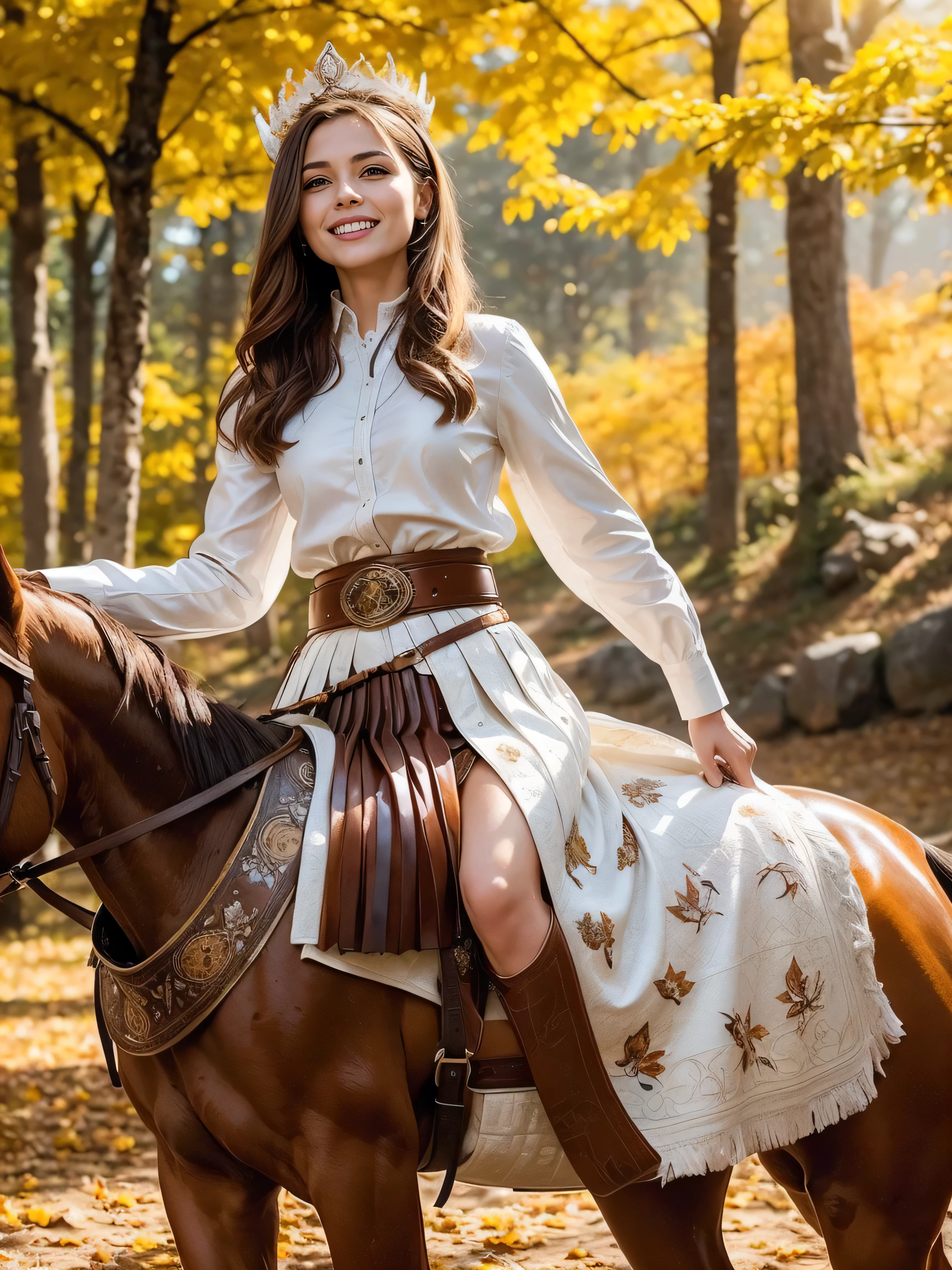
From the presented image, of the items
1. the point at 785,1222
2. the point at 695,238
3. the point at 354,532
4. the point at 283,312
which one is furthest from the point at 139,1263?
the point at 695,238

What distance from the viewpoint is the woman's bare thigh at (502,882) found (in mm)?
1982

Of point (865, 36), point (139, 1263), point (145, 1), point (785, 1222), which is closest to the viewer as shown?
point (139, 1263)

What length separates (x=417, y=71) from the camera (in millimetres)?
5953

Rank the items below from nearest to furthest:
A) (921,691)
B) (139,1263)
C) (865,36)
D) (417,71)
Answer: (139,1263), (417,71), (921,691), (865,36)

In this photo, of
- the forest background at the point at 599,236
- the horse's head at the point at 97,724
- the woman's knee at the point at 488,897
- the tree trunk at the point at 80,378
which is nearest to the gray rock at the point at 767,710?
the forest background at the point at 599,236

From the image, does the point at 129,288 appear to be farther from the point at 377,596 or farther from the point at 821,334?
the point at 821,334

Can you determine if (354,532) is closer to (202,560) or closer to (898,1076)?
(202,560)

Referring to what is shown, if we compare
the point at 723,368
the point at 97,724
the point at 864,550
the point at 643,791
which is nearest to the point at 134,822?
the point at 97,724

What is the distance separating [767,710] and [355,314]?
25.4ft

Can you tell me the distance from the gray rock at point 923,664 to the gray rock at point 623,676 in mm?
2507

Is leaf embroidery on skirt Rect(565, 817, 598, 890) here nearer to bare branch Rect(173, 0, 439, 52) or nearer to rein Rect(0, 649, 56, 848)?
rein Rect(0, 649, 56, 848)

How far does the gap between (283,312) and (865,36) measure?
13.8 meters

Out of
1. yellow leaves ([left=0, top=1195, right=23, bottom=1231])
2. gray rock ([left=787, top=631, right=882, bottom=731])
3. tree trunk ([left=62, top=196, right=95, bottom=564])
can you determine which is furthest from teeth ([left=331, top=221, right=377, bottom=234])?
tree trunk ([left=62, top=196, right=95, bottom=564])

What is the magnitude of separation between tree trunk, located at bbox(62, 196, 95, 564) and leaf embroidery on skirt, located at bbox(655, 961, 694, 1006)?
8547 millimetres
